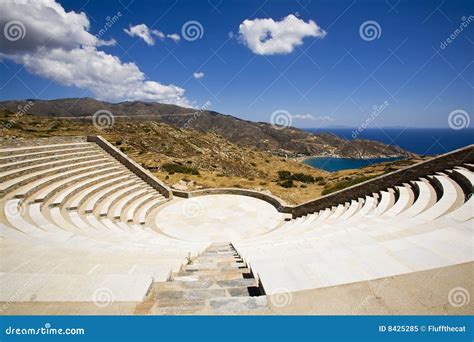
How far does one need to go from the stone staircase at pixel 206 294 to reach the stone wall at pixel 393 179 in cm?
966

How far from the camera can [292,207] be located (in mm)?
14312

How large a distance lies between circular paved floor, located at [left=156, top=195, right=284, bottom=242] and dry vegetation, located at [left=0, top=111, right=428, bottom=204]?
3950 mm

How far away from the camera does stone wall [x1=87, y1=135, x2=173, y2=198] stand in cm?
1602

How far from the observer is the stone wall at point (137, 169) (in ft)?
52.5

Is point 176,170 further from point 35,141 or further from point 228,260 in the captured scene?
point 228,260

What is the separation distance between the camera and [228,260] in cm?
650

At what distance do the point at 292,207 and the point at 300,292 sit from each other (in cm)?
1106

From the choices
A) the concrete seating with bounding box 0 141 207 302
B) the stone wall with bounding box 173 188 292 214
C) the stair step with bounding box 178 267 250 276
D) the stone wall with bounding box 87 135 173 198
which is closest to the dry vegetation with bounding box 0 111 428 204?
the stone wall with bounding box 173 188 292 214

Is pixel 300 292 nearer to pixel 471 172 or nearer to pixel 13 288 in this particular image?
pixel 13 288

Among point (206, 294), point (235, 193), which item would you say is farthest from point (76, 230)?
point (235, 193)

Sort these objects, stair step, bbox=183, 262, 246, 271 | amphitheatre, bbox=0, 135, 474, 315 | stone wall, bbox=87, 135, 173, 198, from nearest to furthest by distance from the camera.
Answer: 1. amphitheatre, bbox=0, 135, 474, 315
2. stair step, bbox=183, 262, 246, 271
3. stone wall, bbox=87, 135, 173, 198

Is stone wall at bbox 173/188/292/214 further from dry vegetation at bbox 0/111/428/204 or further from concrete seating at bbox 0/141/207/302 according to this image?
dry vegetation at bbox 0/111/428/204

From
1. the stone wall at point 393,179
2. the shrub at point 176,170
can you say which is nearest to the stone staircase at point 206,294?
the stone wall at point 393,179

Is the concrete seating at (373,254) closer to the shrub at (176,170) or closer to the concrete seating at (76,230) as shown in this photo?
the concrete seating at (76,230)
